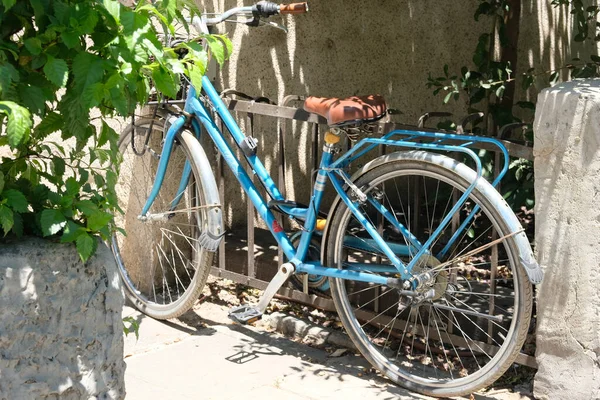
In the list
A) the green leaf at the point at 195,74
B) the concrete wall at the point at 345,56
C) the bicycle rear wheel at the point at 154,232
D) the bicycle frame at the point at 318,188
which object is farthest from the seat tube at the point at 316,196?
the green leaf at the point at 195,74

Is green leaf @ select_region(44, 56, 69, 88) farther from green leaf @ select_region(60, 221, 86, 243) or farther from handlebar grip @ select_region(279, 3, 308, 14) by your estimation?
handlebar grip @ select_region(279, 3, 308, 14)

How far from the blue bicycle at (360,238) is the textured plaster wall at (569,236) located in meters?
0.12

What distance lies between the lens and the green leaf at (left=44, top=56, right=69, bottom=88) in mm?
2453

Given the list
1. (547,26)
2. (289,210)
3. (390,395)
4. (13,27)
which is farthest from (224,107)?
(547,26)

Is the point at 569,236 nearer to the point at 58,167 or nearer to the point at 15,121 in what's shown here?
the point at 58,167

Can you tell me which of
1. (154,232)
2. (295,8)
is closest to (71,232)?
(295,8)

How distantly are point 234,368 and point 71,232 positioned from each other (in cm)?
204

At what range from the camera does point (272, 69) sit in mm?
5840

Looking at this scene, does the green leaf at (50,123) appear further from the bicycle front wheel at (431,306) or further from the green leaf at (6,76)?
the bicycle front wheel at (431,306)

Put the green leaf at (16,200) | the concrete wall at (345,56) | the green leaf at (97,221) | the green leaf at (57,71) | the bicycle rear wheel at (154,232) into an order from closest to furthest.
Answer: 1. the green leaf at (57,71)
2. the green leaf at (16,200)
3. the green leaf at (97,221)
4. the bicycle rear wheel at (154,232)
5. the concrete wall at (345,56)

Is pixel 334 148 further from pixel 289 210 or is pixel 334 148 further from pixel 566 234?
pixel 566 234

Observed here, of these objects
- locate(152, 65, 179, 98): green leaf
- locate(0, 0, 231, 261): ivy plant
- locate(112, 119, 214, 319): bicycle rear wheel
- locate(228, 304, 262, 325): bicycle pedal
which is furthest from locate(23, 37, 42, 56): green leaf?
locate(112, 119, 214, 319): bicycle rear wheel

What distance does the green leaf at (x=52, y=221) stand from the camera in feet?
8.50

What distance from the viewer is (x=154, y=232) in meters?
5.32
